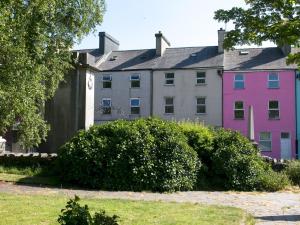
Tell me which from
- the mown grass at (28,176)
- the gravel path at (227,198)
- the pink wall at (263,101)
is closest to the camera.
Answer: the gravel path at (227,198)

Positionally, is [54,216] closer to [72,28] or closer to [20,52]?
[20,52]

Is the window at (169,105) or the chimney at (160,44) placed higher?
the chimney at (160,44)

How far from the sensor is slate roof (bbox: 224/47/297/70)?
4225cm

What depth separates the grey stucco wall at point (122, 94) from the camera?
4444 cm

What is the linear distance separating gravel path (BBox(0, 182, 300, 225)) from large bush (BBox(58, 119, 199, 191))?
58 cm

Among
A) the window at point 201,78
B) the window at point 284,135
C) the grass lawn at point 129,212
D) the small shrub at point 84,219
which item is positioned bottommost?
the grass lawn at point 129,212

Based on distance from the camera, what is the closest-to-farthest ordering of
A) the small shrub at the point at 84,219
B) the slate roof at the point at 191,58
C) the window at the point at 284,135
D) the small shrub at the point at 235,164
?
the small shrub at the point at 84,219, the small shrub at the point at 235,164, the window at the point at 284,135, the slate roof at the point at 191,58

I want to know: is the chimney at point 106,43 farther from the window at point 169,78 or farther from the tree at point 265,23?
the tree at point 265,23

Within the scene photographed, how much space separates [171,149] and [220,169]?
202cm

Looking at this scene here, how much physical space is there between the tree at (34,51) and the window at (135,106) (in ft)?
79.9

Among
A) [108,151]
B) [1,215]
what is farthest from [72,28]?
[1,215]

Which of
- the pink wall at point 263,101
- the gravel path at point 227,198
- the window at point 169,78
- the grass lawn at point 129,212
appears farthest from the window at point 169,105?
the grass lawn at point 129,212

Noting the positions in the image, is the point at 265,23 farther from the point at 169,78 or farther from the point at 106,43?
the point at 106,43

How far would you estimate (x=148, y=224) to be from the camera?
8.11m
